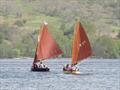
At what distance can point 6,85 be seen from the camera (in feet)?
330

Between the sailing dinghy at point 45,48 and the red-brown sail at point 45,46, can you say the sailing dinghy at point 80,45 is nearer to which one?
the sailing dinghy at point 45,48

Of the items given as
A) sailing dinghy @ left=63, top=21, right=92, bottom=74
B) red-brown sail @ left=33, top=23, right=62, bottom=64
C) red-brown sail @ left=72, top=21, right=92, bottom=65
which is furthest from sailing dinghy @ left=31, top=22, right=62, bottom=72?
red-brown sail @ left=72, top=21, right=92, bottom=65

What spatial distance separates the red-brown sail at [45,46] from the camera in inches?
5287

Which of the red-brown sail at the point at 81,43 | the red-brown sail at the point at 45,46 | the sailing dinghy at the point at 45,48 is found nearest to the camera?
A: the red-brown sail at the point at 81,43

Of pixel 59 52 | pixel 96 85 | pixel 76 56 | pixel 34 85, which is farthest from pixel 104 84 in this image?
pixel 59 52

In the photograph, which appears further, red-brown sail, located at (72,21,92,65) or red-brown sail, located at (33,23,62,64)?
red-brown sail, located at (33,23,62,64)

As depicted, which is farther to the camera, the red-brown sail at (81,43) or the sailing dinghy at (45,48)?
the sailing dinghy at (45,48)

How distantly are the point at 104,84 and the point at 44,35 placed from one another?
3630 centimetres

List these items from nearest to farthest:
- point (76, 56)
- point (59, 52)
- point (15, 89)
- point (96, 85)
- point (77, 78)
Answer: point (15, 89) → point (96, 85) → point (77, 78) → point (76, 56) → point (59, 52)

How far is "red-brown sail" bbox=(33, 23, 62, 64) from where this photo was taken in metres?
134

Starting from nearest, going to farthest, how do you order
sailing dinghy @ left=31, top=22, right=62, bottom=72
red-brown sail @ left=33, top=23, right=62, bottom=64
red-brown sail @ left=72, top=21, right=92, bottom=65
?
1. red-brown sail @ left=72, top=21, right=92, bottom=65
2. sailing dinghy @ left=31, top=22, right=62, bottom=72
3. red-brown sail @ left=33, top=23, right=62, bottom=64

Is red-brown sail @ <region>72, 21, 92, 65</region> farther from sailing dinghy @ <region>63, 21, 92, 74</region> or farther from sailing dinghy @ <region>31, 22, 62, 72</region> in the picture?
sailing dinghy @ <region>31, 22, 62, 72</region>

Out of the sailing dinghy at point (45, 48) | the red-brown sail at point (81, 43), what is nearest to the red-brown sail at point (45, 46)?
the sailing dinghy at point (45, 48)

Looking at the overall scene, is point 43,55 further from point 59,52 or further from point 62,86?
point 62,86
